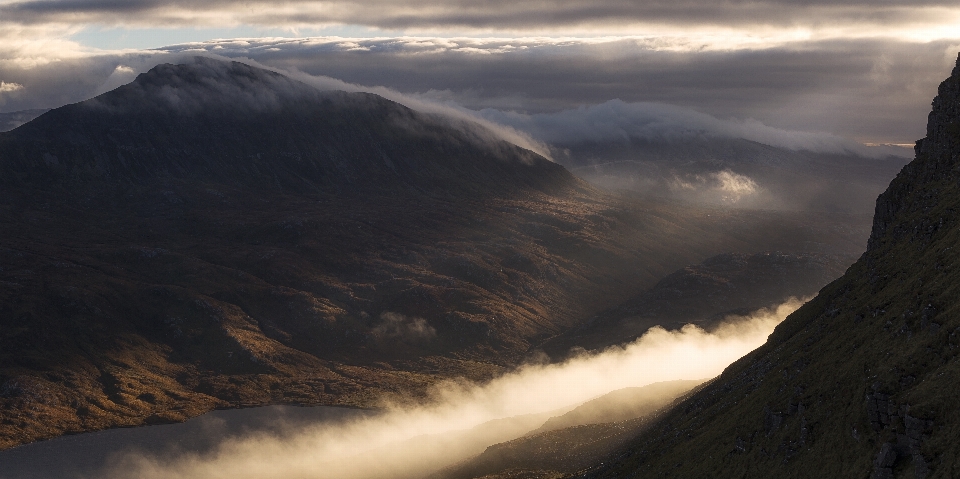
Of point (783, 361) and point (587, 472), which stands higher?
point (783, 361)

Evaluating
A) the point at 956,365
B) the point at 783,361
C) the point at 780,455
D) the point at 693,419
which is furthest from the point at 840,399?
the point at 693,419

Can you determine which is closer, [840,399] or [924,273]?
[840,399]

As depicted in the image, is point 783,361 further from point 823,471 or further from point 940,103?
point 940,103

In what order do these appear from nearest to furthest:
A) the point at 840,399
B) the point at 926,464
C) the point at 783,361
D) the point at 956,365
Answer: the point at 926,464, the point at 956,365, the point at 840,399, the point at 783,361

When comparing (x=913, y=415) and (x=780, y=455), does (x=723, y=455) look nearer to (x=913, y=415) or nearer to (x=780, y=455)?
(x=780, y=455)

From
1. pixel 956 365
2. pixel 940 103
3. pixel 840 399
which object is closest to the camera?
pixel 956 365

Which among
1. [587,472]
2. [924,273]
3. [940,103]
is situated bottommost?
[587,472]
